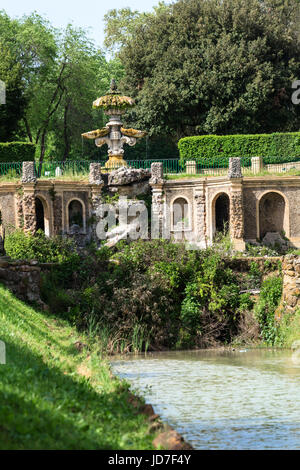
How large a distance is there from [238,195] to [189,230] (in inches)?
114

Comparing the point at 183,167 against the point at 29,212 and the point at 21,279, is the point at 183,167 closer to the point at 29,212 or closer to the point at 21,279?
the point at 29,212

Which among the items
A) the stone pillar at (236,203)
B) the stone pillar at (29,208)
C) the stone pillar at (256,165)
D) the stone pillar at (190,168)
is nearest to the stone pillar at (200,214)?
the stone pillar at (236,203)

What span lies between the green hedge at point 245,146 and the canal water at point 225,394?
16.7 metres

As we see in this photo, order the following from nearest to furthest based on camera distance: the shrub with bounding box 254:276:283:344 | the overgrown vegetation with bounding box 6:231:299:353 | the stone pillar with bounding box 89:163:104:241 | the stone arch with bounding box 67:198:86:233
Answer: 1. the overgrown vegetation with bounding box 6:231:299:353
2. the shrub with bounding box 254:276:283:344
3. the stone pillar with bounding box 89:163:104:241
4. the stone arch with bounding box 67:198:86:233

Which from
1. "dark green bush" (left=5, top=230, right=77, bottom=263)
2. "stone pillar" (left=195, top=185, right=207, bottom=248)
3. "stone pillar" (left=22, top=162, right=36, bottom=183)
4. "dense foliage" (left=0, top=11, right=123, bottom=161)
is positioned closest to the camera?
"dark green bush" (left=5, top=230, right=77, bottom=263)

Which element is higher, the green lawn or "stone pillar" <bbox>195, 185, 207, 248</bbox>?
"stone pillar" <bbox>195, 185, 207, 248</bbox>

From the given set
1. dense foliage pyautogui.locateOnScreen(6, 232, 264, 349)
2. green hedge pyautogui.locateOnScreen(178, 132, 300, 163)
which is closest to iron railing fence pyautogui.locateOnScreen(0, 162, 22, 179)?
dense foliage pyautogui.locateOnScreen(6, 232, 264, 349)

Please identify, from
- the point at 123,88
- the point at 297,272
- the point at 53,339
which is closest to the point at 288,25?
the point at 123,88

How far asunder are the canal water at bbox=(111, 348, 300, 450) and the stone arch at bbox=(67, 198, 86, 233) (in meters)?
10.7

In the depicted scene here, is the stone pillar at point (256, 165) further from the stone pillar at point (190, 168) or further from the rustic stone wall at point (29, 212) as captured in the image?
the rustic stone wall at point (29, 212)

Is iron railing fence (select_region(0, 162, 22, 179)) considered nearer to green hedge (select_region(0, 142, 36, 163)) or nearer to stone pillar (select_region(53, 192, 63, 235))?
green hedge (select_region(0, 142, 36, 163))

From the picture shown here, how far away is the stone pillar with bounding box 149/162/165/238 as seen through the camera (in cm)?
3328

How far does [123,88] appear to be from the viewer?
1831 inches

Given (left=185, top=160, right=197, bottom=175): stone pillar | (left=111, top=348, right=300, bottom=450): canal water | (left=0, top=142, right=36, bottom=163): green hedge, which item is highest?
(left=0, top=142, right=36, bottom=163): green hedge
